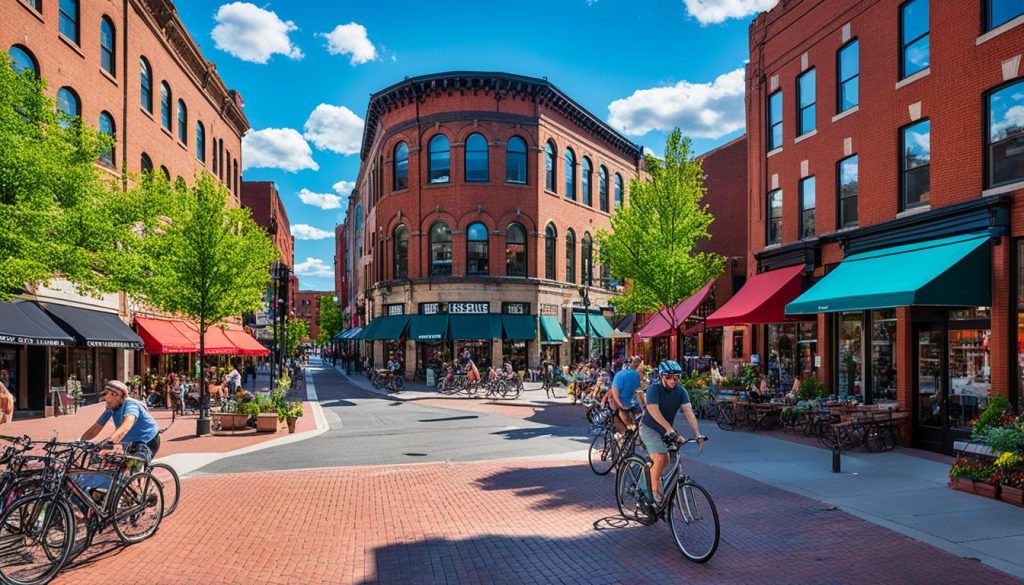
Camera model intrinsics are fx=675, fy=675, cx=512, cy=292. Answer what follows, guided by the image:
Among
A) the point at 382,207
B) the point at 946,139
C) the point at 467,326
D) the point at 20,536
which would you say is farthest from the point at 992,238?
the point at 382,207

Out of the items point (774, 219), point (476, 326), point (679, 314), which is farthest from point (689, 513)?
point (476, 326)

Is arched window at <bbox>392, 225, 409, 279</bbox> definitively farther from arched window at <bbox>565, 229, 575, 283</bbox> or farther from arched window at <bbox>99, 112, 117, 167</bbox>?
arched window at <bbox>99, 112, 117, 167</bbox>

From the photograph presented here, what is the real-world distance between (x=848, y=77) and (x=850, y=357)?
707 centimetres

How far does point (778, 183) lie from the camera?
792 inches

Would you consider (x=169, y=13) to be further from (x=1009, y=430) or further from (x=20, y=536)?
(x=1009, y=430)

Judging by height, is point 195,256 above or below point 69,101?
below

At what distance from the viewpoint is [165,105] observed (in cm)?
3138

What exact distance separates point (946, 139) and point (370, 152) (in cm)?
4424

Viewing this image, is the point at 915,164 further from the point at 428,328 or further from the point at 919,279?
the point at 428,328

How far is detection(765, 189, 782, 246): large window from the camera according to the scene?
2027 cm


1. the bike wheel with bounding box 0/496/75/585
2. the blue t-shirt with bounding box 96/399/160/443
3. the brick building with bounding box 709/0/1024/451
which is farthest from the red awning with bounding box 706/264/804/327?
the bike wheel with bounding box 0/496/75/585

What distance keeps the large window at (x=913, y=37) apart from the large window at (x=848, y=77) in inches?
55.7

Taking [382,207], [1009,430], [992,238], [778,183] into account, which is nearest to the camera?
[1009,430]

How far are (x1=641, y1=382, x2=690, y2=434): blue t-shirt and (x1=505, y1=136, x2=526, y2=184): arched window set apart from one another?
31798 millimetres
